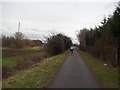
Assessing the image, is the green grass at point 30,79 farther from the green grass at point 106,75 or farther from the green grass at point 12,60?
the green grass at point 12,60

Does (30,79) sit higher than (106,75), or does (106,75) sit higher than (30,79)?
(30,79)

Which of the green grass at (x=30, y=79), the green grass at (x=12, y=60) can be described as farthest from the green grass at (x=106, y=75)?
the green grass at (x=12, y=60)

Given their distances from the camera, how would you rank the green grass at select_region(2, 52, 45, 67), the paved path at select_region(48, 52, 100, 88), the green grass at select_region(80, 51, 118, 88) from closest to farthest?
1. the paved path at select_region(48, 52, 100, 88)
2. the green grass at select_region(80, 51, 118, 88)
3. the green grass at select_region(2, 52, 45, 67)

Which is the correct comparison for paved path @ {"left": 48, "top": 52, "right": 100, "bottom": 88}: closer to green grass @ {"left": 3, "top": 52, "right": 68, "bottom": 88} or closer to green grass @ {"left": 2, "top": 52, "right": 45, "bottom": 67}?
green grass @ {"left": 3, "top": 52, "right": 68, "bottom": 88}

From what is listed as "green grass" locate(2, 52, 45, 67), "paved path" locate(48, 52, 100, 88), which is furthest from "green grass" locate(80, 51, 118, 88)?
"green grass" locate(2, 52, 45, 67)

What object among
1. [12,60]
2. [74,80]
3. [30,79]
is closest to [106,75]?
[74,80]

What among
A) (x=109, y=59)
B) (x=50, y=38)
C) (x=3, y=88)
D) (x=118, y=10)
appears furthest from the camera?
(x=50, y=38)

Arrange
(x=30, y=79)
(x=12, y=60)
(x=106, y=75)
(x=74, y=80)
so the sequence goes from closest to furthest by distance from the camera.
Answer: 1. (x=74, y=80)
2. (x=30, y=79)
3. (x=106, y=75)
4. (x=12, y=60)

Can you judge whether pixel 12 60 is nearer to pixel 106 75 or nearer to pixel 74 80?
pixel 106 75

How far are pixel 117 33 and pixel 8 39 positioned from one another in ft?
195

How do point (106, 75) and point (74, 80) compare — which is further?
point (106, 75)

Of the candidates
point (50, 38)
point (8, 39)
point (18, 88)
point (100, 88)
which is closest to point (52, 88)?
point (18, 88)

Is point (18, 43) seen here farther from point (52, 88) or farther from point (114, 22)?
point (52, 88)

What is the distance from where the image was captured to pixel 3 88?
35.3ft
